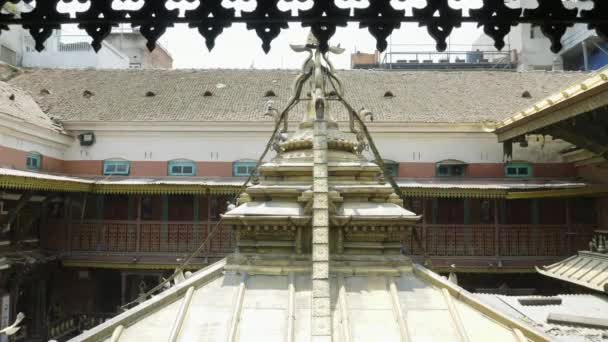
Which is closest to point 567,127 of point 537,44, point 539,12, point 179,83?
point 539,12

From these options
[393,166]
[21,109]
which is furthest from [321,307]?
[21,109]

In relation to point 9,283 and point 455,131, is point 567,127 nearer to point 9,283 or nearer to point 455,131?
point 455,131

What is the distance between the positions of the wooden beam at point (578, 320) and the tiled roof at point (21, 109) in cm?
1801

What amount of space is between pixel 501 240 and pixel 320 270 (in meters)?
14.0

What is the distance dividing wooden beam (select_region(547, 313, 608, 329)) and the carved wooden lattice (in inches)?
275

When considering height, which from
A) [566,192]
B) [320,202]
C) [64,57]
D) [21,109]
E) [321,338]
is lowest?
[321,338]

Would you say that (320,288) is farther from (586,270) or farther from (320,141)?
(586,270)

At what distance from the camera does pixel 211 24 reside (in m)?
3.98

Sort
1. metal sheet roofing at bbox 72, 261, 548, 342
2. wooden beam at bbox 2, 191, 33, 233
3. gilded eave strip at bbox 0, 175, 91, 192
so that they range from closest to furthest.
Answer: metal sheet roofing at bbox 72, 261, 548, 342 < gilded eave strip at bbox 0, 175, 91, 192 < wooden beam at bbox 2, 191, 33, 233

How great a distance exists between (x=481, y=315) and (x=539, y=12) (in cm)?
417

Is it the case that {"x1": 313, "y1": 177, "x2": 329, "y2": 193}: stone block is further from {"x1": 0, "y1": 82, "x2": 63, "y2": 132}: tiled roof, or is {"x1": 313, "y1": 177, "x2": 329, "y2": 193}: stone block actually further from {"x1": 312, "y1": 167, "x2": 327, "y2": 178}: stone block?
{"x1": 0, "y1": 82, "x2": 63, "y2": 132}: tiled roof

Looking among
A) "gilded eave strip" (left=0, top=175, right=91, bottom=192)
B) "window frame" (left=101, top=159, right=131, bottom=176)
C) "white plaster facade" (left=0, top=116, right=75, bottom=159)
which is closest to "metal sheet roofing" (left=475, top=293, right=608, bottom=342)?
"gilded eave strip" (left=0, top=175, right=91, bottom=192)

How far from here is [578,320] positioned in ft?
30.1

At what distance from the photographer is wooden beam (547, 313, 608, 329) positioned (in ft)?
29.7
